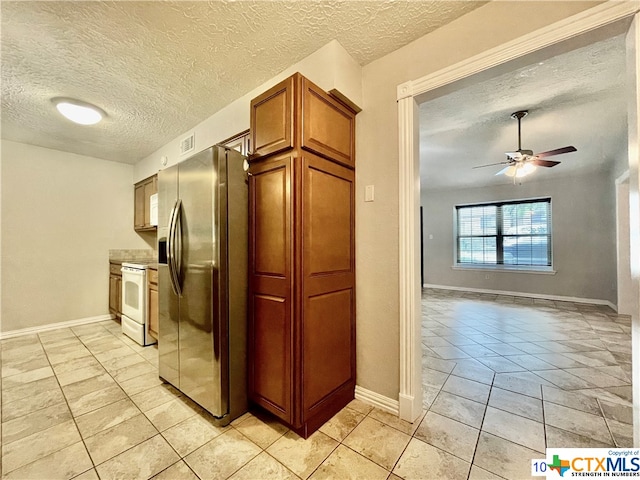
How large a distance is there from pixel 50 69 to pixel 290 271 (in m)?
2.57

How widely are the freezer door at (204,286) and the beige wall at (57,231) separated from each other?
330 centimetres

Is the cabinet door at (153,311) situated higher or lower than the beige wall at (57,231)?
lower

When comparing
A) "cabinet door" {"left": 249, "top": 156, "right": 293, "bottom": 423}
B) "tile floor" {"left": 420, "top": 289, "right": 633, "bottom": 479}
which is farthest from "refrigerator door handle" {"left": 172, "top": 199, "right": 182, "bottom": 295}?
"tile floor" {"left": 420, "top": 289, "right": 633, "bottom": 479}

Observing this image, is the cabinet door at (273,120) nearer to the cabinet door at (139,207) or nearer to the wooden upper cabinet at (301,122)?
the wooden upper cabinet at (301,122)

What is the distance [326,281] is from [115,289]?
12.8 feet

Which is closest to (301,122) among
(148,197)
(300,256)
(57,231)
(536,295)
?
(300,256)

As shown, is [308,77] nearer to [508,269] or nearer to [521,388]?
[521,388]

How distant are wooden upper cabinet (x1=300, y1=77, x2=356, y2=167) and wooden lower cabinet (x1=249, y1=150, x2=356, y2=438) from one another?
0.29ft

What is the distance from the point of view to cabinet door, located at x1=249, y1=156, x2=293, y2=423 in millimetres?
1594

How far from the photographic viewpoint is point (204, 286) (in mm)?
1760

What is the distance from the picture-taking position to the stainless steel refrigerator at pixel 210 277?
1709 millimetres

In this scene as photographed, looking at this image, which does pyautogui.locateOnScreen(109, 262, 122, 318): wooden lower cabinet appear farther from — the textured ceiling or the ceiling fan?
the ceiling fan

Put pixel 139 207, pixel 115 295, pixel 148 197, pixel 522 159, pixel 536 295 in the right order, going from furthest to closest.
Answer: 1. pixel 536 295
2. pixel 139 207
3. pixel 148 197
4. pixel 115 295
5. pixel 522 159

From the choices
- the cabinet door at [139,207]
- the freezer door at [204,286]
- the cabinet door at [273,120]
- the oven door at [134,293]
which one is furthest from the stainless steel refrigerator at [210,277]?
the cabinet door at [139,207]
